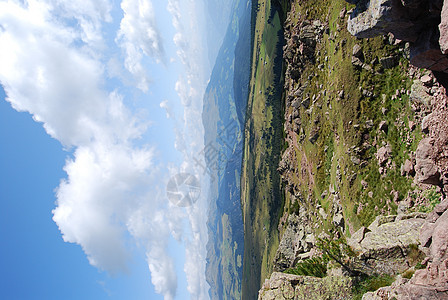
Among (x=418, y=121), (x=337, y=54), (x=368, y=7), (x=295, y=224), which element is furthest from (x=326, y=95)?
(x=368, y=7)

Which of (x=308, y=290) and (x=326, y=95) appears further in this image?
(x=326, y=95)

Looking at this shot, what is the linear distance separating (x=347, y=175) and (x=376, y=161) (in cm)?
789

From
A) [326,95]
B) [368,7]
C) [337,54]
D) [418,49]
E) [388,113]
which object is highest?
[337,54]

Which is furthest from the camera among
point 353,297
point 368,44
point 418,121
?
point 368,44

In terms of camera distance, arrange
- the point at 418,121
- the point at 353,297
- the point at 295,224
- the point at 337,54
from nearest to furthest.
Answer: the point at 353,297 < the point at 418,121 < the point at 337,54 < the point at 295,224

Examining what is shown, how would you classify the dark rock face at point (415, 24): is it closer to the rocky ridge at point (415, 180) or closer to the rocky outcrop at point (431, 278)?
the rocky ridge at point (415, 180)

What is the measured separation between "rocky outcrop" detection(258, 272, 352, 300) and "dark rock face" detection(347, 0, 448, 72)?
63.7 ft

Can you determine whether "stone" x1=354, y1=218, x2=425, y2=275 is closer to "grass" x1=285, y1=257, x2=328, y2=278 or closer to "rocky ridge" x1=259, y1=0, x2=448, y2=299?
"rocky ridge" x1=259, y1=0, x2=448, y2=299

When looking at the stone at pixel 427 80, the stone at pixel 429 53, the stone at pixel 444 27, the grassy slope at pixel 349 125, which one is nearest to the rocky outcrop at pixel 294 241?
the grassy slope at pixel 349 125

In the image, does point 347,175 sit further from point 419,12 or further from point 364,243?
point 419,12

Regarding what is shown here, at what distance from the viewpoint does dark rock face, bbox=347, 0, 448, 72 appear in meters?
15.7

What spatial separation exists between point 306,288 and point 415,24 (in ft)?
81.1

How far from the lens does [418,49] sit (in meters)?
17.3

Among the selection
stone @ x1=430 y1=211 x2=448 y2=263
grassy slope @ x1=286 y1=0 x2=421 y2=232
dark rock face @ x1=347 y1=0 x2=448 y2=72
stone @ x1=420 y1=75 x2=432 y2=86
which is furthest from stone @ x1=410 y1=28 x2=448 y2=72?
grassy slope @ x1=286 y1=0 x2=421 y2=232
